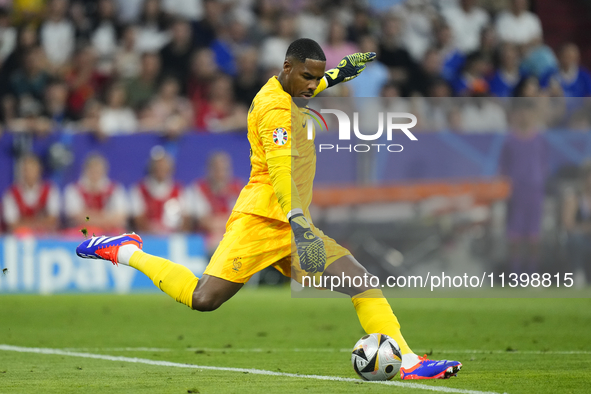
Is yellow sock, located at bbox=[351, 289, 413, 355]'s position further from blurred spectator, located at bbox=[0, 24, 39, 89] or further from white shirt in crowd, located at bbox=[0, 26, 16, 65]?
white shirt in crowd, located at bbox=[0, 26, 16, 65]

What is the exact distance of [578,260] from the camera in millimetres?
12547

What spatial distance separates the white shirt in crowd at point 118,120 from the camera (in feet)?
42.6

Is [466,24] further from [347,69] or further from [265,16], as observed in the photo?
[347,69]

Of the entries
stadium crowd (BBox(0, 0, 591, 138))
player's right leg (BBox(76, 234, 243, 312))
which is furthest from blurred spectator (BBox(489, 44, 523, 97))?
player's right leg (BBox(76, 234, 243, 312))

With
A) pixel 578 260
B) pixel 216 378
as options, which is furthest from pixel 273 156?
pixel 578 260

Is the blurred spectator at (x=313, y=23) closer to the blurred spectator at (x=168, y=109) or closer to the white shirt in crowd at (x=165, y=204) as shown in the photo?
the blurred spectator at (x=168, y=109)

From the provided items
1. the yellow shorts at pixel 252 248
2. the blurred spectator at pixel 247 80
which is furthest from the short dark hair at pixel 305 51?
the blurred spectator at pixel 247 80

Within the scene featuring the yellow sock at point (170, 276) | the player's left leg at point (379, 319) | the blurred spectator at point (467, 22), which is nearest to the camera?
the player's left leg at point (379, 319)

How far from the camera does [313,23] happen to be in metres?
14.6

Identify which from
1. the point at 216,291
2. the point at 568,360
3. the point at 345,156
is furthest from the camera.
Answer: the point at 345,156

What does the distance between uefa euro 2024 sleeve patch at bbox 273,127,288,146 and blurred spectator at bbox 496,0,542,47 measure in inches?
429

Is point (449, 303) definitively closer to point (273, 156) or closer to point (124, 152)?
point (124, 152)

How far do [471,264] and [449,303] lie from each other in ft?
4.82

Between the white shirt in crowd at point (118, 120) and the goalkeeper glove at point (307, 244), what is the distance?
836 cm
